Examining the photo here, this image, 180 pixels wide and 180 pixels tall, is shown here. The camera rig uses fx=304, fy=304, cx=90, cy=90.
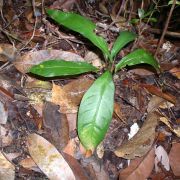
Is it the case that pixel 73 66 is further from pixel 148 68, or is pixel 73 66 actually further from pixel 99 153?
pixel 148 68

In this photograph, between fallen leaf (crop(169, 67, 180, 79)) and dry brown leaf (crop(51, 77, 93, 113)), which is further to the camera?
fallen leaf (crop(169, 67, 180, 79))

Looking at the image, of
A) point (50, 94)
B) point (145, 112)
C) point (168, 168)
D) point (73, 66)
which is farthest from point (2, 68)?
point (168, 168)

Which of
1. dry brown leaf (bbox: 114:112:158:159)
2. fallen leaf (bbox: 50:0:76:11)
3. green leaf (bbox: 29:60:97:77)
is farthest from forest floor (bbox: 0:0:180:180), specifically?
fallen leaf (bbox: 50:0:76:11)

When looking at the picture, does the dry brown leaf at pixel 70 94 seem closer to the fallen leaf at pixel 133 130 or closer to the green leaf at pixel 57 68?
the green leaf at pixel 57 68

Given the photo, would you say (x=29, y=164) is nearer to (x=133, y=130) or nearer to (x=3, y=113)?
(x=3, y=113)

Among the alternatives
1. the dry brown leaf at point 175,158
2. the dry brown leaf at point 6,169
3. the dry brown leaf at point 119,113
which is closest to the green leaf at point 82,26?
the dry brown leaf at point 119,113

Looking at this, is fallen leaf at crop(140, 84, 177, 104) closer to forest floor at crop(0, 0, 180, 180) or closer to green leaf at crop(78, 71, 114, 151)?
forest floor at crop(0, 0, 180, 180)

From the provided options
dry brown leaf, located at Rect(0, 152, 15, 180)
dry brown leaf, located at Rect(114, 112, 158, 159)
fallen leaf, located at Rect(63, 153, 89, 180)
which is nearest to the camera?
dry brown leaf, located at Rect(0, 152, 15, 180)
